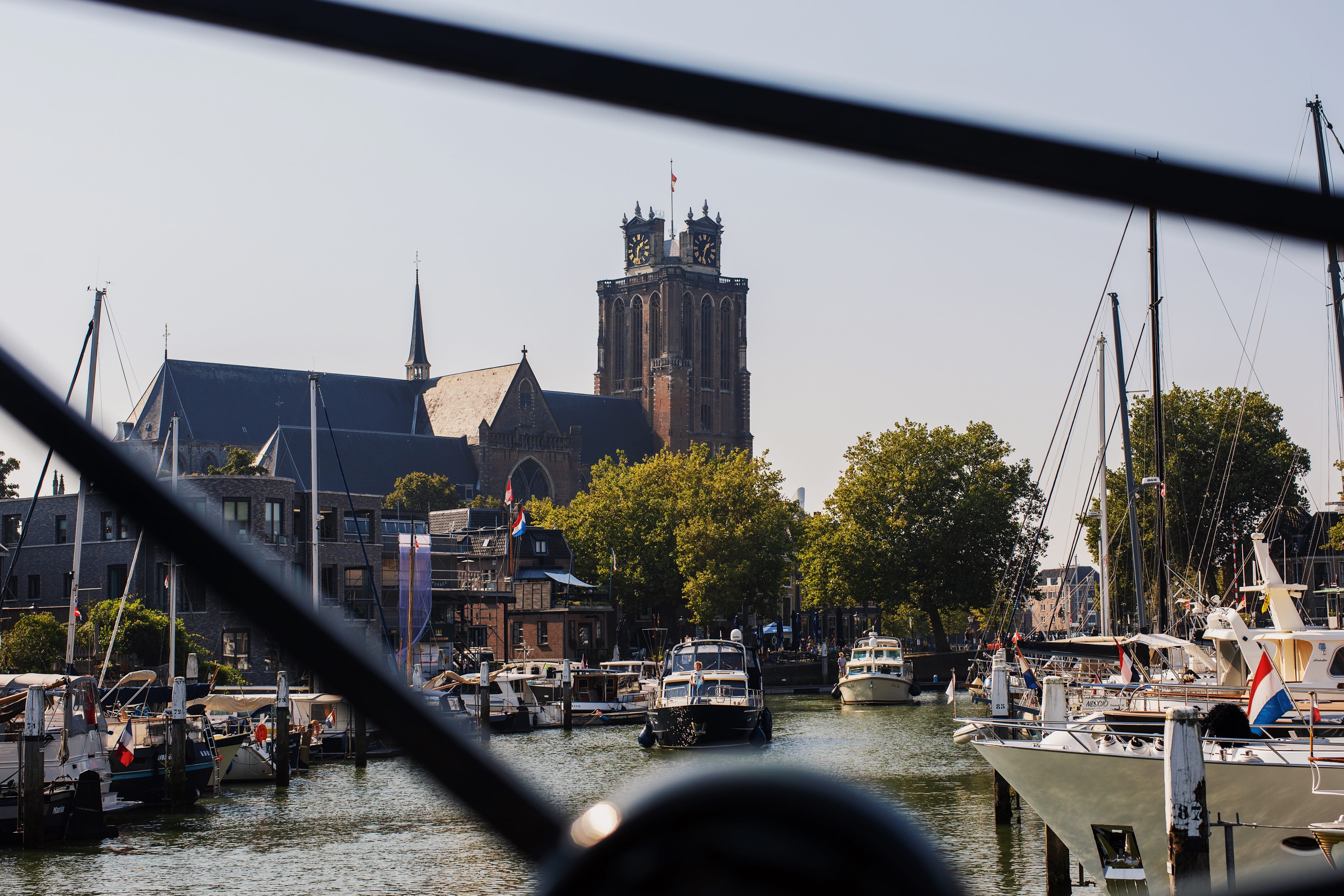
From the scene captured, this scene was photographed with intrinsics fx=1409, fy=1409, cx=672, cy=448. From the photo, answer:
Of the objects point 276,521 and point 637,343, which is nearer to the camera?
point 276,521

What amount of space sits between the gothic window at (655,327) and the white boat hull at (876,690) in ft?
211

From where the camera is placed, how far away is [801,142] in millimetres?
911

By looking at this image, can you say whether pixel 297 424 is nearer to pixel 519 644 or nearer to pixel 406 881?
pixel 519 644

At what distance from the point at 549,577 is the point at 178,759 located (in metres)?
45.3

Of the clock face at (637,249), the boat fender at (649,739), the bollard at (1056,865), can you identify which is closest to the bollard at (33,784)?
the bollard at (1056,865)

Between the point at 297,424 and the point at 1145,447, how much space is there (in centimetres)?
5746

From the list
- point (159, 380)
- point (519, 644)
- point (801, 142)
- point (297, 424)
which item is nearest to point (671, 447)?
point (297, 424)

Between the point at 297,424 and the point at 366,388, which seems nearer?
the point at 297,424

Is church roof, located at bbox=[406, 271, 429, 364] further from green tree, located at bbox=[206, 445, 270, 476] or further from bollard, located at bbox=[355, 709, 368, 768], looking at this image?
bollard, located at bbox=[355, 709, 368, 768]

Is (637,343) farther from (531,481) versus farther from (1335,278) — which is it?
(1335,278)

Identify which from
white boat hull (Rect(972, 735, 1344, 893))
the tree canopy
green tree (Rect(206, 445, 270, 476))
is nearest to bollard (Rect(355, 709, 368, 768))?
white boat hull (Rect(972, 735, 1344, 893))

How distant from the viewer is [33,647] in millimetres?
37656

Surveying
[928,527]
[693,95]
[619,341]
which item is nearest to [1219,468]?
[928,527]

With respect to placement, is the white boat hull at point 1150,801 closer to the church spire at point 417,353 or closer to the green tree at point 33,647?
the green tree at point 33,647
